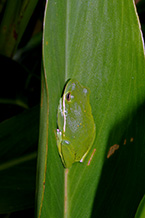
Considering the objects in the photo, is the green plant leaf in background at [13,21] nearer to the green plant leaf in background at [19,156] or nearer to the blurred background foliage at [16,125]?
the blurred background foliage at [16,125]

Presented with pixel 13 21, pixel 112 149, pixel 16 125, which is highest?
pixel 13 21

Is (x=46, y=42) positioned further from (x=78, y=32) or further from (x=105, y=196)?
(x=105, y=196)

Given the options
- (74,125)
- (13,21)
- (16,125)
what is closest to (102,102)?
(74,125)

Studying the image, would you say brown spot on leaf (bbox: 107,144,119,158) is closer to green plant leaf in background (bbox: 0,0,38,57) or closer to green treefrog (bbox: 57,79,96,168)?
green treefrog (bbox: 57,79,96,168)

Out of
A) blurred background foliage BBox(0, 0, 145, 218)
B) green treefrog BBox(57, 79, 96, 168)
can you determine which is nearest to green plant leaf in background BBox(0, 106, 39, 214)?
blurred background foliage BBox(0, 0, 145, 218)

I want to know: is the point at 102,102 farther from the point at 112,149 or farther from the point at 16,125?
the point at 16,125

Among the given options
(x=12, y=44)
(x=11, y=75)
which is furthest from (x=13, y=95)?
(x=12, y=44)
